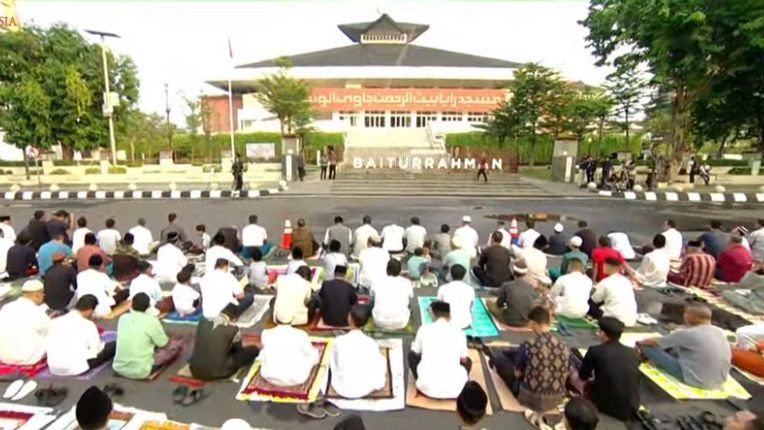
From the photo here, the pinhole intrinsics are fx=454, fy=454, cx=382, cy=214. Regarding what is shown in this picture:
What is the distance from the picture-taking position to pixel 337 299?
Result: 20.7ft

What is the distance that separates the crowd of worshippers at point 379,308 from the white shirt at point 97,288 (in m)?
0.02

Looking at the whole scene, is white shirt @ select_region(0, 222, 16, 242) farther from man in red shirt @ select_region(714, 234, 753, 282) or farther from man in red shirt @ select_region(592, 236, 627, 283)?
man in red shirt @ select_region(714, 234, 753, 282)

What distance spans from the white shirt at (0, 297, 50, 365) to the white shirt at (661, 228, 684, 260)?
10832mm

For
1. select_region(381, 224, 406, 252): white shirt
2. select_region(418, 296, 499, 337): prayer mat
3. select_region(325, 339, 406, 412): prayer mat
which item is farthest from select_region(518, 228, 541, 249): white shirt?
select_region(325, 339, 406, 412): prayer mat

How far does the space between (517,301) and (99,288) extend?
6.17 m

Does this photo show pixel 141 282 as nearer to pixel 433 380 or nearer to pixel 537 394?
pixel 433 380

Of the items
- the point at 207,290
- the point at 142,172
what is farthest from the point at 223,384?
the point at 142,172

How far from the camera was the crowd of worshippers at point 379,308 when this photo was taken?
182 inches

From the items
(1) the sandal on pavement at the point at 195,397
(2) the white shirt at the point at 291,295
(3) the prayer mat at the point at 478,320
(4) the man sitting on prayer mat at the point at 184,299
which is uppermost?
(2) the white shirt at the point at 291,295

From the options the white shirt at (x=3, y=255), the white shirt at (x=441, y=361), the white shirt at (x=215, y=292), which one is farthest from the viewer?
the white shirt at (x=3, y=255)

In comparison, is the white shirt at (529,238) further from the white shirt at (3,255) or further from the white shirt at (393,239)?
the white shirt at (3,255)

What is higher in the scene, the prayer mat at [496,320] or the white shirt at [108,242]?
the white shirt at [108,242]

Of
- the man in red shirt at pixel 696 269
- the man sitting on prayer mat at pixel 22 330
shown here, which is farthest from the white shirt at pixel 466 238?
the man sitting on prayer mat at pixel 22 330

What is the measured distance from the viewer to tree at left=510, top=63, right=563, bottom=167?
2841 cm
